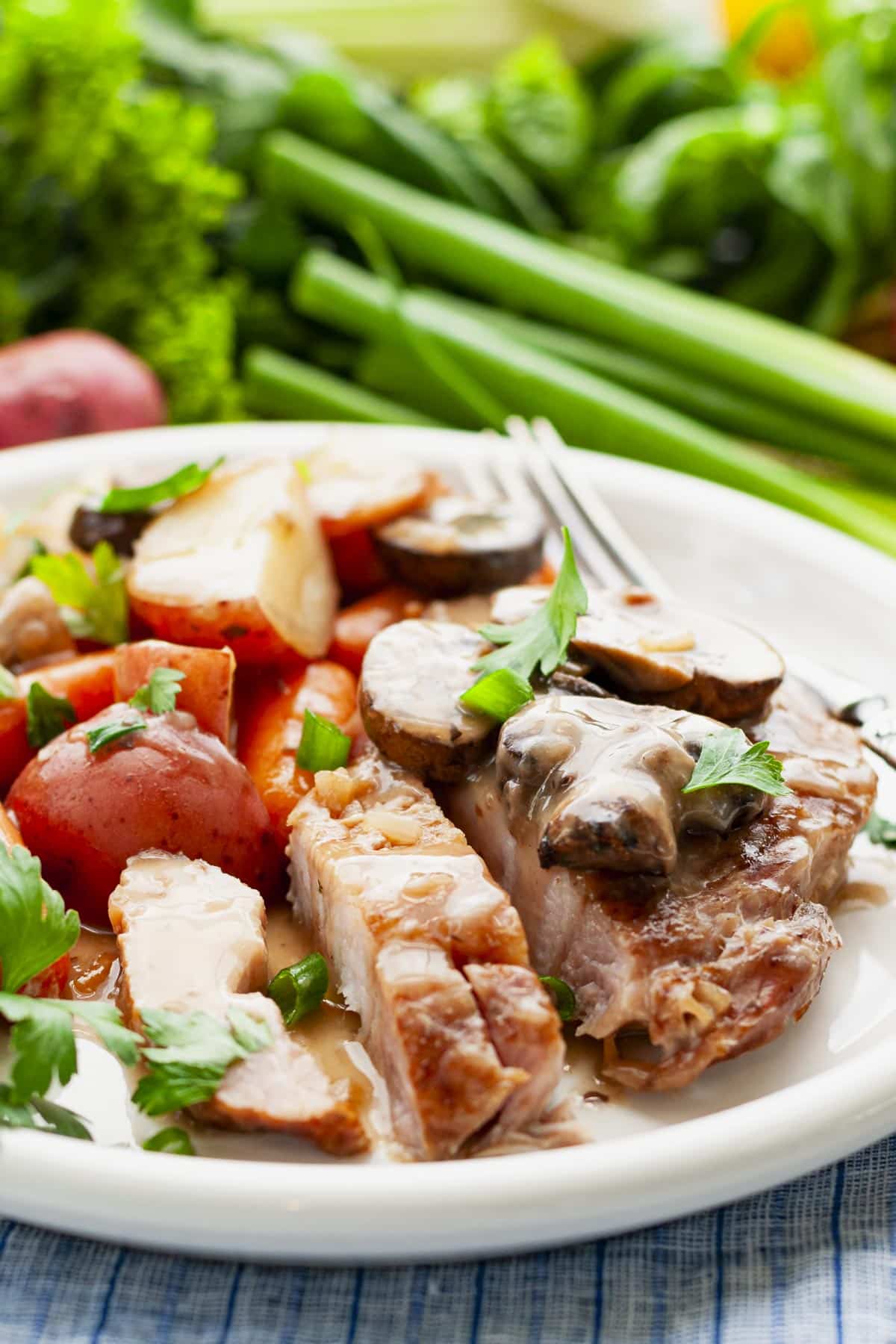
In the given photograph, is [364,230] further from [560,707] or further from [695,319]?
[560,707]

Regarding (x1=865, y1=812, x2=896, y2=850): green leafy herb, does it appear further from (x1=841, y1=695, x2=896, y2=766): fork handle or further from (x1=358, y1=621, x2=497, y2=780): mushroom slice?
(x1=358, y1=621, x2=497, y2=780): mushroom slice

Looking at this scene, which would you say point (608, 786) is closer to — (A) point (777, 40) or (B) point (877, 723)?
(B) point (877, 723)

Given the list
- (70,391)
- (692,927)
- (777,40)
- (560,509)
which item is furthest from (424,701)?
(777,40)

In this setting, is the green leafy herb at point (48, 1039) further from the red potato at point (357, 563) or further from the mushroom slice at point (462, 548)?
the red potato at point (357, 563)

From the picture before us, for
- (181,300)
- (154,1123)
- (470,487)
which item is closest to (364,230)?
(181,300)

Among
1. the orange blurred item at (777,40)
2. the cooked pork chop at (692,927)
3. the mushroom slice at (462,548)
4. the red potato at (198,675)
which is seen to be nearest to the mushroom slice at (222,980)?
the red potato at (198,675)
